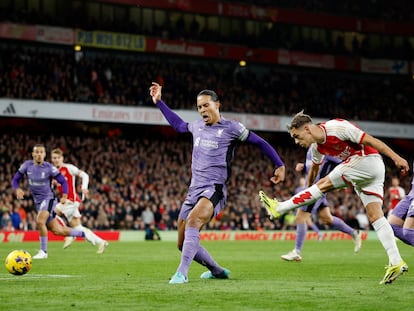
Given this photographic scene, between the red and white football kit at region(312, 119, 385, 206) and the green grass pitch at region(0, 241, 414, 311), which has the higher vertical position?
the red and white football kit at region(312, 119, 385, 206)

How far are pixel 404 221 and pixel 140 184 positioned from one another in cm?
2696

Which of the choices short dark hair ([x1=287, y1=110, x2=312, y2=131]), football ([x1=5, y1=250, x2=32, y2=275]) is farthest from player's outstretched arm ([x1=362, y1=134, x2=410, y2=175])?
football ([x1=5, y1=250, x2=32, y2=275])

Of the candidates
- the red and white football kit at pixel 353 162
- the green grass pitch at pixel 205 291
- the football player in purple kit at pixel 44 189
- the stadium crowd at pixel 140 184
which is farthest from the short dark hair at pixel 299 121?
the stadium crowd at pixel 140 184

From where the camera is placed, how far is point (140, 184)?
40.2m

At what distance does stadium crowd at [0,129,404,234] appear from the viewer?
116ft

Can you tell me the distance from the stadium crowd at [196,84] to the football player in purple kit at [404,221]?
29.6 metres

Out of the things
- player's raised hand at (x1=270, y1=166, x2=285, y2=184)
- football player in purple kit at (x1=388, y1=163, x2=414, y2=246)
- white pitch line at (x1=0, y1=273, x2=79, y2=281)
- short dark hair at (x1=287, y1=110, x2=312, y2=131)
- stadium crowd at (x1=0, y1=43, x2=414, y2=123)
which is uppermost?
stadium crowd at (x1=0, y1=43, x2=414, y2=123)

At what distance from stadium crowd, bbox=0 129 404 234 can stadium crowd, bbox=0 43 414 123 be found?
2503mm

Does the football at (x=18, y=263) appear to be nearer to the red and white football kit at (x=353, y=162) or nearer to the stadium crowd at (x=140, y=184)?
the red and white football kit at (x=353, y=162)

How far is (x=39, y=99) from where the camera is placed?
41.0 m

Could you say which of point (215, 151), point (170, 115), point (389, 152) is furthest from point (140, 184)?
point (389, 152)

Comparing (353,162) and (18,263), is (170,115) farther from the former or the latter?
(18,263)

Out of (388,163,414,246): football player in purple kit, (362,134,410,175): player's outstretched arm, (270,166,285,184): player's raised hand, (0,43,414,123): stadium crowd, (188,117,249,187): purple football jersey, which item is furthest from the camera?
(0,43,414,123): stadium crowd

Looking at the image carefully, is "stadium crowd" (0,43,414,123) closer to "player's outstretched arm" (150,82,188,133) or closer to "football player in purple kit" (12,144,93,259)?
"football player in purple kit" (12,144,93,259)
